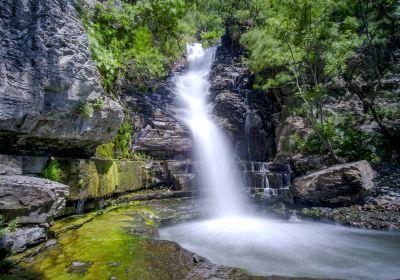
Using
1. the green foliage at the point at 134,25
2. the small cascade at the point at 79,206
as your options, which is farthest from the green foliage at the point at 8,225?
the green foliage at the point at 134,25

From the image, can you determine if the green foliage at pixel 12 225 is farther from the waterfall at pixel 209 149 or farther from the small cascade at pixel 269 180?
the small cascade at pixel 269 180

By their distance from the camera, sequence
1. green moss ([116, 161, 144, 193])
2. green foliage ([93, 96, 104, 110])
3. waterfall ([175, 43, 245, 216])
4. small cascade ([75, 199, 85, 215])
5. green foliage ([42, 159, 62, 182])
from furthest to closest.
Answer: waterfall ([175, 43, 245, 216]) < green moss ([116, 161, 144, 193]) < small cascade ([75, 199, 85, 215]) < green foliage ([93, 96, 104, 110]) < green foliage ([42, 159, 62, 182])

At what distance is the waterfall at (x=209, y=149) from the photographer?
1123cm

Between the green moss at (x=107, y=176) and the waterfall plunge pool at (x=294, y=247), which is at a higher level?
the green moss at (x=107, y=176)

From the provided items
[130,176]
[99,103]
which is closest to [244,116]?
[130,176]

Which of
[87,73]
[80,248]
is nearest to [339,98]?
[87,73]

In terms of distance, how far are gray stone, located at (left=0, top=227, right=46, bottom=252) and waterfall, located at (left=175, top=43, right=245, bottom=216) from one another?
19.7 feet

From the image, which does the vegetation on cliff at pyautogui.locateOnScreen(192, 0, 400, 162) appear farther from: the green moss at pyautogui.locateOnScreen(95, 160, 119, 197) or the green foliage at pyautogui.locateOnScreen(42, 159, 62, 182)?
the green foliage at pyautogui.locateOnScreen(42, 159, 62, 182)

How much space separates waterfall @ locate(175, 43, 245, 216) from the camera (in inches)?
442

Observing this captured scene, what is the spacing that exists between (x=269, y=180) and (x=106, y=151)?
7250 millimetres

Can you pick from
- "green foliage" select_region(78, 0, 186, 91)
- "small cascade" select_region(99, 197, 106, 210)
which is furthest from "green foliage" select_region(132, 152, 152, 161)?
"small cascade" select_region(99, 197, 106, 210)

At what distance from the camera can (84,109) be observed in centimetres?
610

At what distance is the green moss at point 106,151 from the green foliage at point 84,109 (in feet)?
9.25

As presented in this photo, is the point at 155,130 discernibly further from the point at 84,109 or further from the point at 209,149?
the point at 84,109
